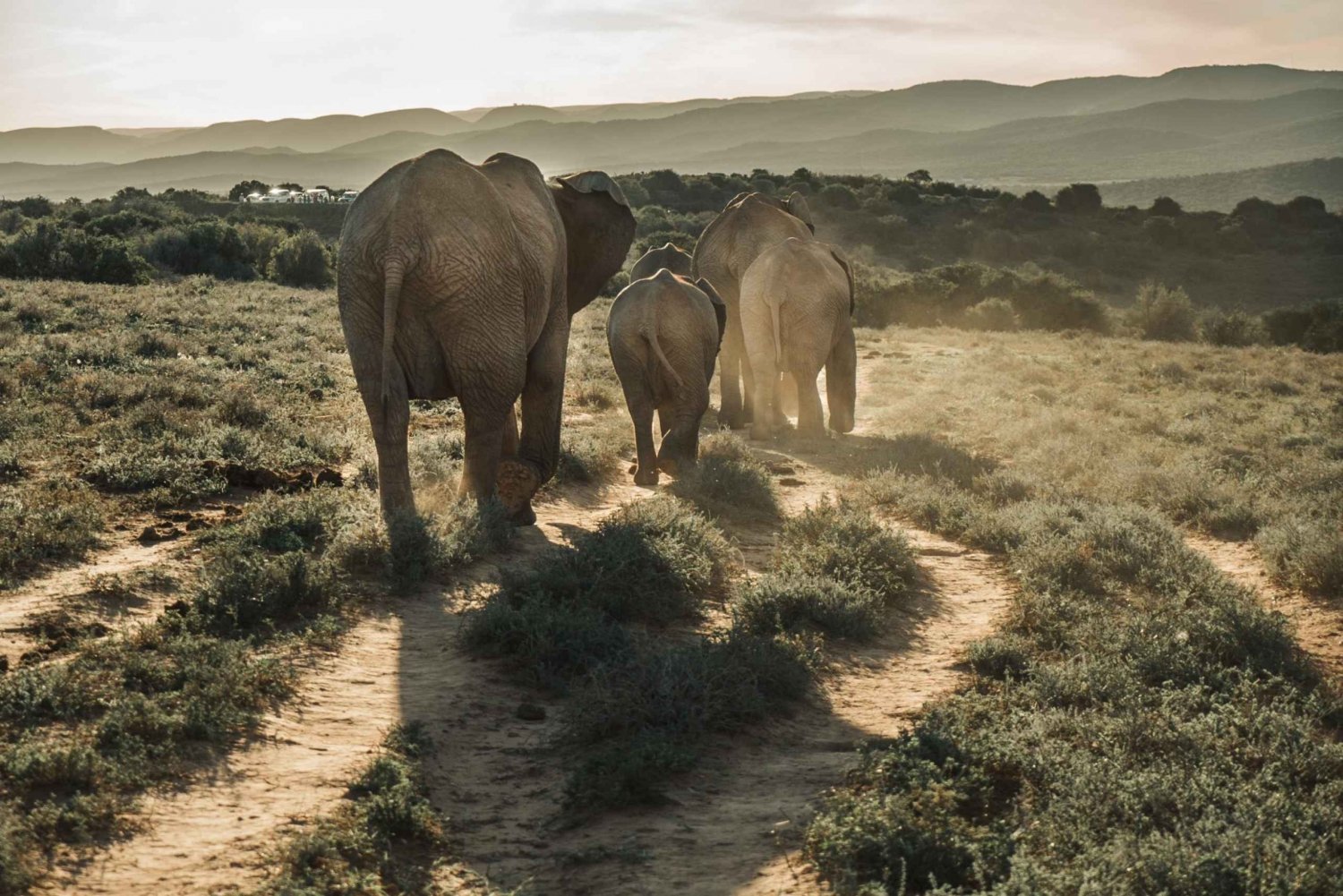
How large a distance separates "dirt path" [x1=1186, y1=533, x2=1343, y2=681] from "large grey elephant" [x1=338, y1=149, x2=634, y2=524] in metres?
5.17

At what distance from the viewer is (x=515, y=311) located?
7.88m

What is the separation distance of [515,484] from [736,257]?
6534 millimetres

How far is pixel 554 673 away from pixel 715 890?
212cm

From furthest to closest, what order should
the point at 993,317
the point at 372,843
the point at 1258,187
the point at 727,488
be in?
the point at 1258,187 → the point at 993,317 → the point at 727,488 → the point at 372,843

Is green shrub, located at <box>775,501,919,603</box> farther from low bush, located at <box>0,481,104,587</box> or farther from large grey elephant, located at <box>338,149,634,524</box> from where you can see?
low bush, located at <box>0,481,104,587</box>

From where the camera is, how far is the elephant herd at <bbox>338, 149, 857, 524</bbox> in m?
7.45

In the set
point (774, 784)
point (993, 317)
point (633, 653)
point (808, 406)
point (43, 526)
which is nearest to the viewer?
point (774, 784)

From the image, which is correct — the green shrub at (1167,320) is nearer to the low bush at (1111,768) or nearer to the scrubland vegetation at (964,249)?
the scrubland vegetation at (964,249)

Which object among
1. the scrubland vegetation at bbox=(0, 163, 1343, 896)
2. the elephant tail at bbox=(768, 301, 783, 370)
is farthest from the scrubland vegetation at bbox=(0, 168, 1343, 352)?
the elephant tail at bbox=(768, 301, 783, 370)

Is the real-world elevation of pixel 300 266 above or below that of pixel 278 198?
below

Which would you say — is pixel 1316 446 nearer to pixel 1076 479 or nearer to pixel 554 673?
pixel 1076 479

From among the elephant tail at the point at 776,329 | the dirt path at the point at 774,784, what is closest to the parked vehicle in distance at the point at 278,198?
the elephant tail at the point at 776,329

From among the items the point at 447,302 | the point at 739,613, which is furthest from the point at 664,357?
the point at 739,613

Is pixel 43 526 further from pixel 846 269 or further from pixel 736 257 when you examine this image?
pixel 846 269
